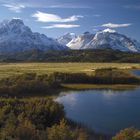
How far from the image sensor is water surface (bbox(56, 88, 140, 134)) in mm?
36844

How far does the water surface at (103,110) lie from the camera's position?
36.8 m

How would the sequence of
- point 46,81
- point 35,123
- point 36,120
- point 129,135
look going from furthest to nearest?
point 46,81, point 36,120, point 35,123, point 129,135

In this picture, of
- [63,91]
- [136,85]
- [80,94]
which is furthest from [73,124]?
[136,85]

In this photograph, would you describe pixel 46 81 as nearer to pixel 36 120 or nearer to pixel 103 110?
pixel 103 110

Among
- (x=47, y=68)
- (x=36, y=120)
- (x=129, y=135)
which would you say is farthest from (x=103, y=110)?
(x=47, y=68)

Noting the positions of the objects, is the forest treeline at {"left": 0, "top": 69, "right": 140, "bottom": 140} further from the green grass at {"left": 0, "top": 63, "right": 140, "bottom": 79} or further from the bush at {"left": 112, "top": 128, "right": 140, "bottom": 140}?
the green grass at {"left": 0, "top": 63, "right": 140, "bottom": 79}

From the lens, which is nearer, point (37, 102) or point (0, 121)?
point (0, 121)

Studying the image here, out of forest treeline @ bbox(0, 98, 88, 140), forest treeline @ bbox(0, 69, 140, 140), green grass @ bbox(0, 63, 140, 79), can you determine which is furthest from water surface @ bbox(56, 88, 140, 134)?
green grass @ bbox(0, 63, 140, 79)

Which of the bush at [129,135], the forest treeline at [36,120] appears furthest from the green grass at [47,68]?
the bush at [129,135]

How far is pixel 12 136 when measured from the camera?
2555cm

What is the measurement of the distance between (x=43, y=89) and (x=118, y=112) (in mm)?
23195

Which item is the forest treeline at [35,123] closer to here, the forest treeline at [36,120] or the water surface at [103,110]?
the forest treeline at [36,120]

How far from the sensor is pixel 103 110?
45188mm

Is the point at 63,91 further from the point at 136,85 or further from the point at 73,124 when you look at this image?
the point at 73,124
